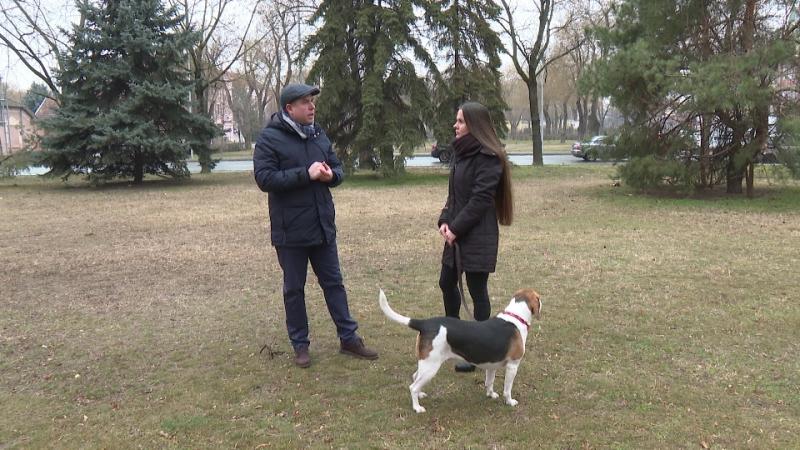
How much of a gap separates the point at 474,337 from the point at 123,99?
17.5 metres

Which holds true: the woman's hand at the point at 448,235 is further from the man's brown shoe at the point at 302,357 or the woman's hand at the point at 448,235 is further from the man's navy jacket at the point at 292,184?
the man's brown shoe at the point at 302,357

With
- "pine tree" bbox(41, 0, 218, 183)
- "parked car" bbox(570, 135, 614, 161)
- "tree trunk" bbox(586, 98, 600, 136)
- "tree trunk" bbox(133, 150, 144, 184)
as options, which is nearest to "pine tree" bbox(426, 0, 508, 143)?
"parked car" bbox(570, 135, 614, 161)

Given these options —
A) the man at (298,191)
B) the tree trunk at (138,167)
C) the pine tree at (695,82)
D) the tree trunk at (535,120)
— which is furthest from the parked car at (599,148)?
the tree trunk at (138,167)

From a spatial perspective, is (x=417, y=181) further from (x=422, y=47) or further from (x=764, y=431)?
(x=764, y=431)

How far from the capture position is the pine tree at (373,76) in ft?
56.3

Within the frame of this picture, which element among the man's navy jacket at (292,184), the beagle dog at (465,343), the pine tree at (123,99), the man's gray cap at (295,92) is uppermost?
the pine tree at (123,99)

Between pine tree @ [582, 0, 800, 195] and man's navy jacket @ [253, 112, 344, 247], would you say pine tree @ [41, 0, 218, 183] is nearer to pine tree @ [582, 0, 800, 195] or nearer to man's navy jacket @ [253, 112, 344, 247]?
pine tree @ [582, 0, 800, 195]

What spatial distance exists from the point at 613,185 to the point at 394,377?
1285 centimetres

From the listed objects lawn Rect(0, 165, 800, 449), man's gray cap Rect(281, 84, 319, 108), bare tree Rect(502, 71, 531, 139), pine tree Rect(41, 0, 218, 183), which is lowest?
lawn Rect(0, 165, 800, 449)

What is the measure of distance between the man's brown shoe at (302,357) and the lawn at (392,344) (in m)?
0.07

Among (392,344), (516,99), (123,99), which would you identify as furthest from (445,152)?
(516,99)

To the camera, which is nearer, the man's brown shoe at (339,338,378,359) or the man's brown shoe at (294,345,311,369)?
the man's brown shoe at (294,345,311,369)

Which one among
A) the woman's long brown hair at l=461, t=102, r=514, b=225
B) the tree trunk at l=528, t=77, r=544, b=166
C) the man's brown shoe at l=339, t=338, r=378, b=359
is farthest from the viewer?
the tree trunk at l=528, t=77, r=544, b=166

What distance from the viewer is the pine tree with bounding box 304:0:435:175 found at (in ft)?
56.3
